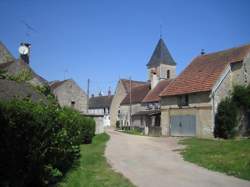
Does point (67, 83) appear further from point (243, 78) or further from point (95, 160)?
point (95, 160)

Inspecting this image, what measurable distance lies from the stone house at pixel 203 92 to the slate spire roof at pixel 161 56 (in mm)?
31913

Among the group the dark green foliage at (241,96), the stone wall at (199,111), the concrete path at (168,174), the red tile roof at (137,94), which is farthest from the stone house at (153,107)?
the concrete path at (168,174)

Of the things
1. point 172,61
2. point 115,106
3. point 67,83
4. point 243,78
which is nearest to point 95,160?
point 243,78

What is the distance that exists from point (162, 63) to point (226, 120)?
126 ft

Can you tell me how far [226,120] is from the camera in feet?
102

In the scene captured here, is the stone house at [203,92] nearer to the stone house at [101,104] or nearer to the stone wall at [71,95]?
the stone wall at [71,95]

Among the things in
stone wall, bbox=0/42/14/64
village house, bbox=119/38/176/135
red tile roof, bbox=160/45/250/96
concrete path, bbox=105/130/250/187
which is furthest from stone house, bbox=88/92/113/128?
concrete path, bbox=105/130/250/187

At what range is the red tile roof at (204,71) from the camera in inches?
1291

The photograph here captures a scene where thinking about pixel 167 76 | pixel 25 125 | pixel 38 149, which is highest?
pixel 167 76

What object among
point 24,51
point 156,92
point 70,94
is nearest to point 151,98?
point 156,92

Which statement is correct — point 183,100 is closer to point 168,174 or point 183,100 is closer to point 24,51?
point 24,51

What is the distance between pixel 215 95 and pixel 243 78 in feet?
13.3

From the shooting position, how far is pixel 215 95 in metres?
31.8

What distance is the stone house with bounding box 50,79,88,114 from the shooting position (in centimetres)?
4391
